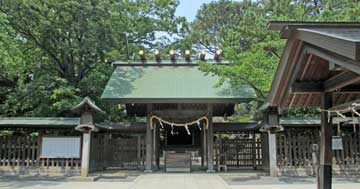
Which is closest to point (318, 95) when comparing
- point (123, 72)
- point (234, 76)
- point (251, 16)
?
point (234, 76)

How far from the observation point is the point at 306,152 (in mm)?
14992

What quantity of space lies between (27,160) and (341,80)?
13.5 m

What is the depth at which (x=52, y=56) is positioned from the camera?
739 inches

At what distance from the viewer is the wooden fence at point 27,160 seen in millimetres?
14648

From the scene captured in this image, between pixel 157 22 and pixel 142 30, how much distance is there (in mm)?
1383

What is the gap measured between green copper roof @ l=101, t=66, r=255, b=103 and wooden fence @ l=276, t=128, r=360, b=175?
2.53 m

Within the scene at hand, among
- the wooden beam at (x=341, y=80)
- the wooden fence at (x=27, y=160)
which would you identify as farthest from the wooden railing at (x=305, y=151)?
the wooden beam at (x=341, y=80)

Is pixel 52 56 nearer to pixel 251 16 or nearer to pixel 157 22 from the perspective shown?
pixel 157 22

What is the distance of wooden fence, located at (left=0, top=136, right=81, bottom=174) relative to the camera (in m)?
14.6

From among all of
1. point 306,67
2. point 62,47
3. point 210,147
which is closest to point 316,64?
point 306,67

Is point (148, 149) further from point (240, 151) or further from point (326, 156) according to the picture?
point (326, 156)

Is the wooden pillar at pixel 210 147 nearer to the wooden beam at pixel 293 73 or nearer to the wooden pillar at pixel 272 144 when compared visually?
the wooden pillar at pixel 272 144

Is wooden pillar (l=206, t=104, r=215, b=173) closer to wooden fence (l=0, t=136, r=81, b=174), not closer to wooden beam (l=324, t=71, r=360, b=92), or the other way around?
wooden fence (l=0, t=136, r=81, b=174)

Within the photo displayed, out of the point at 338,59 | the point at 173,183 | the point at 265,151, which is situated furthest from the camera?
the point at 265,151
